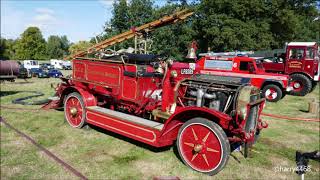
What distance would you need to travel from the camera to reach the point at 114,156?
571 centimetres

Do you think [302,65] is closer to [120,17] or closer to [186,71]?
[186,71]

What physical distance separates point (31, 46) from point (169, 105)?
68092 millimetres

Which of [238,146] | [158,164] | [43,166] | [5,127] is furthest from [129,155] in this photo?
[5,127]

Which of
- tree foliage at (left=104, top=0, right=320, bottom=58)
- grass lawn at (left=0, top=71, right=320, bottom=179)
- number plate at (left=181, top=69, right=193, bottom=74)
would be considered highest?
tree foliage at (left=104, top=0, right=320, bottom=58)

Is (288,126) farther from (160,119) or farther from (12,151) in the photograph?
→ (12,151)

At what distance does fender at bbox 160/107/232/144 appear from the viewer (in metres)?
4.78

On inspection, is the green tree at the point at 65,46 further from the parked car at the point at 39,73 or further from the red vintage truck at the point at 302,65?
the red vintage truck at the point at 302,65

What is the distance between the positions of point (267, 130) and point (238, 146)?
2689mm

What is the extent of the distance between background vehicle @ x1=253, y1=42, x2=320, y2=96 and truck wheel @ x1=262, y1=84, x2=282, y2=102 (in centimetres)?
301

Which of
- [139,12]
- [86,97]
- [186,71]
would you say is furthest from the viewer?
[139,12]

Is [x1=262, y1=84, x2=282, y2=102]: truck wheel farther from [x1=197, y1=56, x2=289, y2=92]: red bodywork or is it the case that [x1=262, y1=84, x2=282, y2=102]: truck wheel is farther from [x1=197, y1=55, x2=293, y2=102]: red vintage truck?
[x1=197, y1=56, x2=289, y2=92]: red bodywork

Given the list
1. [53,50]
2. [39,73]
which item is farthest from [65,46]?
[39,73]

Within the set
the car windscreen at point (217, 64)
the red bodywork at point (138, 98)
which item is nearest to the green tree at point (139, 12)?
the car windscreen at point (217, 64)

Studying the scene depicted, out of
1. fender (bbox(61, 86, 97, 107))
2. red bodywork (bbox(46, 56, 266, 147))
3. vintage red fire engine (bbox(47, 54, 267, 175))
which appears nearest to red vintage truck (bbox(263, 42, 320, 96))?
vintage red fire engine (bbox(47, 54, 267, 175))
